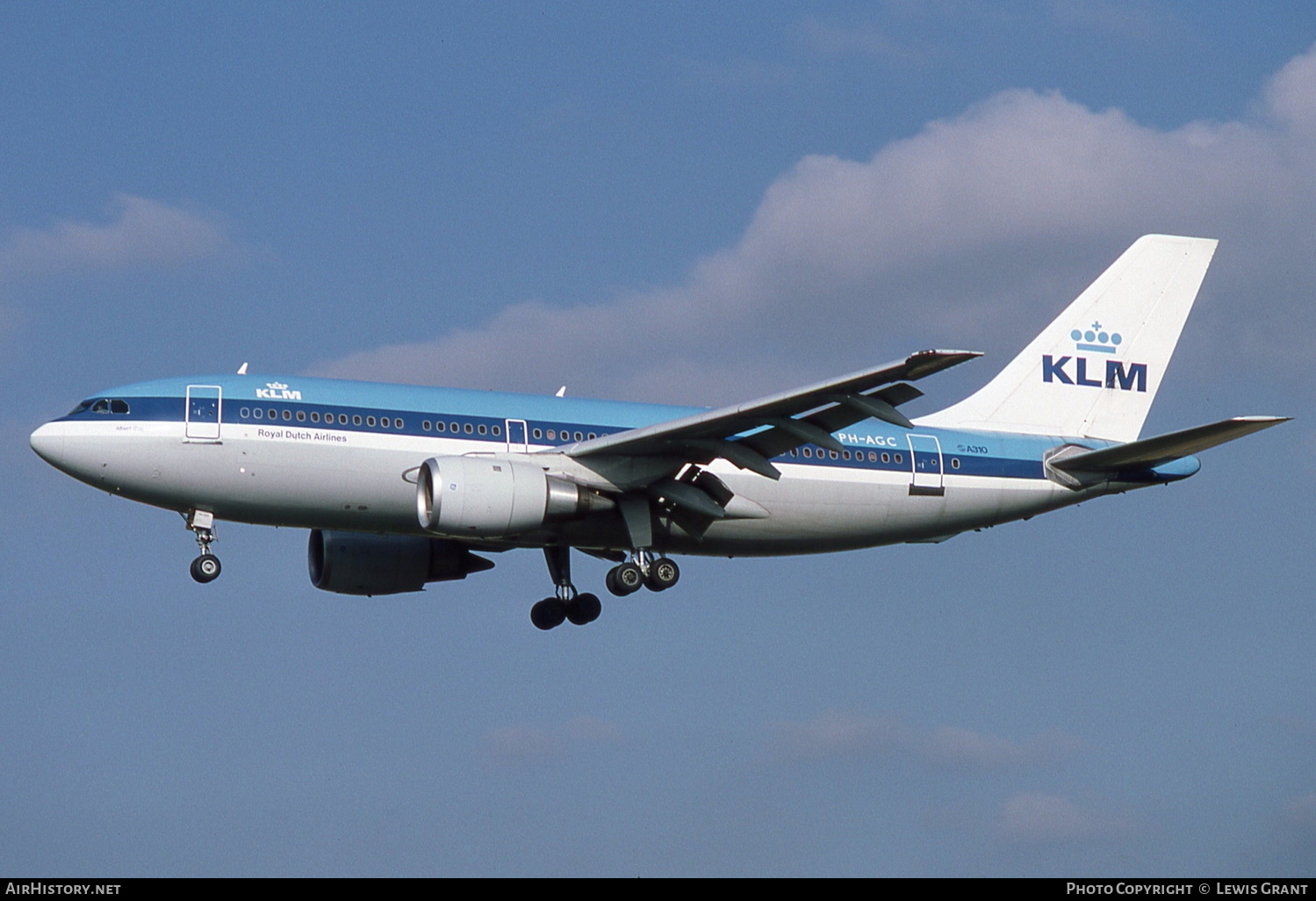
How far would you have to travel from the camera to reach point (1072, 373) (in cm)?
4272

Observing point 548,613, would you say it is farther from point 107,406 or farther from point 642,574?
point 107,406

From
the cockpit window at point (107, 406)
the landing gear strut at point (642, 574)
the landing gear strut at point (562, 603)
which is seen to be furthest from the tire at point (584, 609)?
the cockpit window at point (107, 406)

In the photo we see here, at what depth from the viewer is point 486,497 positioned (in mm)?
34562

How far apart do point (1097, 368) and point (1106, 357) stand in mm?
490

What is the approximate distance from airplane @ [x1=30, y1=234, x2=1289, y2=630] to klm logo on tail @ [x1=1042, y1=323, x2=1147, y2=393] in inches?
2.2

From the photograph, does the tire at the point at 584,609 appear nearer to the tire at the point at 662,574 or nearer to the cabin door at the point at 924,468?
the tire at the point at 662,574

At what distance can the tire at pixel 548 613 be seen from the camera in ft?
136

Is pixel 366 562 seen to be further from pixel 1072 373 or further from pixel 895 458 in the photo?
pixel 1072 373

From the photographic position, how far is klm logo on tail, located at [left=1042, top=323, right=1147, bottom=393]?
140ft

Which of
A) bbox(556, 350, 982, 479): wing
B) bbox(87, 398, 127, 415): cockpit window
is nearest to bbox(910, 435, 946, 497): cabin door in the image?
bbox(556, 350, 982, 479): wing

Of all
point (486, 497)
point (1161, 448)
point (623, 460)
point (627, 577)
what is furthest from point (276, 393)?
point (1161, 448)

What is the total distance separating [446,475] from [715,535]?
6753 millimetres
